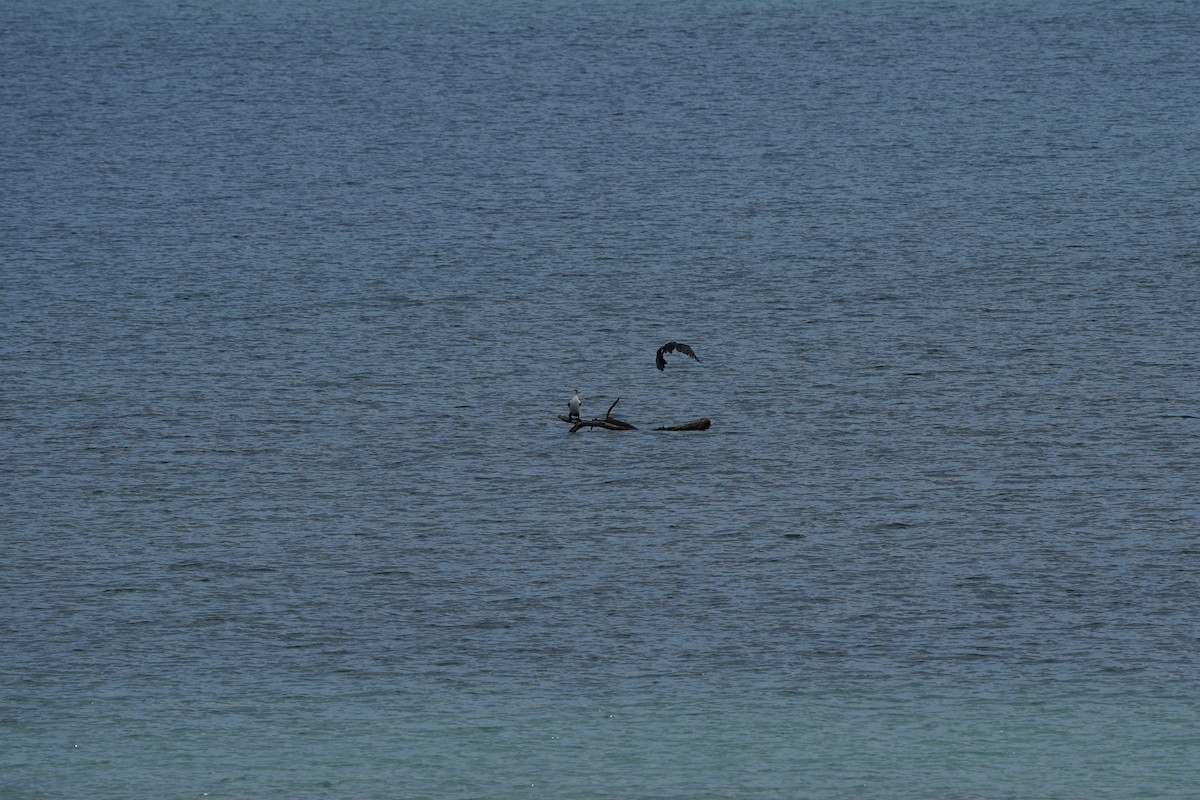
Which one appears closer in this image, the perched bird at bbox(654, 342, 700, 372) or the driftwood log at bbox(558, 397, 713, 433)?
the perched bird at bbox(654, 342, 700, 372)

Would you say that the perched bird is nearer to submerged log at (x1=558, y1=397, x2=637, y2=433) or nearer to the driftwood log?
the driftwood log

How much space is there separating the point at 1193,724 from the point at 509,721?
9.31m

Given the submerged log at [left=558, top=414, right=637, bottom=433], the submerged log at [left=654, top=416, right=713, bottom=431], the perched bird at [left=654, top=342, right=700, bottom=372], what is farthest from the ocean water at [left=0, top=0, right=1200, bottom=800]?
the perched bird at [left=654, top=342, right=700, bottom=372]

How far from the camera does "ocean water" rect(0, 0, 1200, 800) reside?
29.2 meters

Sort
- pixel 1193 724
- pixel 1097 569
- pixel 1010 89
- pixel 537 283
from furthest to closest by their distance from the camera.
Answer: pixel 1010 89 → pixel 537 283 → pixel 1097 569 → pixel 1193 724

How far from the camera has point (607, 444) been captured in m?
46.1

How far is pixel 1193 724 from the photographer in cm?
2902

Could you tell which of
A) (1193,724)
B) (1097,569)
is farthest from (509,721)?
(1097,569)

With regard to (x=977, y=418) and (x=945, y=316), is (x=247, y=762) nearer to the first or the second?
(x=977, y=418)

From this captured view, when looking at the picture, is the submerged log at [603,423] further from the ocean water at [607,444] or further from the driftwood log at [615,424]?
the ocean water at [607,444]

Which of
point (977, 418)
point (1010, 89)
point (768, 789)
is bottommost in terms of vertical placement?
point (768, 789)

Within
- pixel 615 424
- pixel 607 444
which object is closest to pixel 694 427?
pixel 615 424

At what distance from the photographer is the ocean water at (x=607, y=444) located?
29219mm

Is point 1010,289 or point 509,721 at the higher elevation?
point 1010,289
